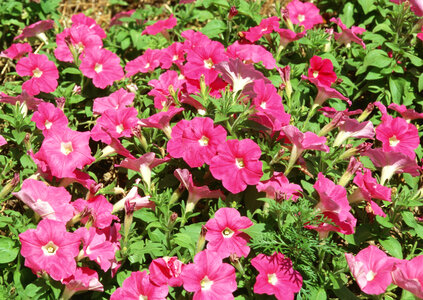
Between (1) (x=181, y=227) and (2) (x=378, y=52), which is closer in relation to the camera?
(1) (x=181, y=227)

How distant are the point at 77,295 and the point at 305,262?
3.75 ft

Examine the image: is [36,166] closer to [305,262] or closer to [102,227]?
[102,227]

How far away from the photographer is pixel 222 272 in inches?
84.4

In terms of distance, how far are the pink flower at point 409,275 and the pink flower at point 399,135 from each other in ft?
2.43

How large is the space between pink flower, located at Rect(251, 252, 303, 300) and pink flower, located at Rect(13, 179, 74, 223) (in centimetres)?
92

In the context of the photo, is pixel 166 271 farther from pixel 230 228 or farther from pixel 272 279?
pixel 272 279

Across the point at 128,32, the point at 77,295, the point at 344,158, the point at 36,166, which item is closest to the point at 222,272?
the point at 77,295

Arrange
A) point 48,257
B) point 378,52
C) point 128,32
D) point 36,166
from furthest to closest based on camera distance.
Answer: point 128,32
point 378,52
point 36,166
point 48,257

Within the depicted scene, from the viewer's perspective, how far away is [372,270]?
2189 millimetres

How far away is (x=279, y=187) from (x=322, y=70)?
935 mm

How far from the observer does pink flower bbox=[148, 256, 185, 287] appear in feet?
6.99

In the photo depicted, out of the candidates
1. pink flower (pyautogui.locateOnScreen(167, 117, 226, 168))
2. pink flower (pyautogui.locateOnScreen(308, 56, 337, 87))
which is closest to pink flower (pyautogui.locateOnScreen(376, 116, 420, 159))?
pink flower (pyautogui.locateOnScreen(308, 56, 337, 87))

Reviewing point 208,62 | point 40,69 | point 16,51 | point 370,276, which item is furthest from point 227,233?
point 16,51

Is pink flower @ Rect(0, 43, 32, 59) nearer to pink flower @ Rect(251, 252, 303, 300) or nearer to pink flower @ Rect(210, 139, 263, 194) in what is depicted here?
pink flower @ Rect(210, 139, 263, 194)
